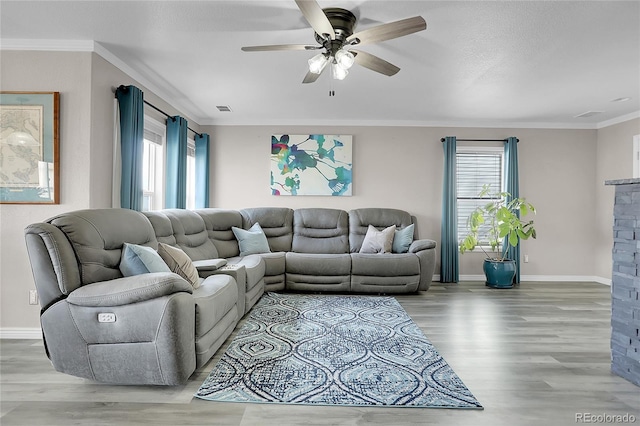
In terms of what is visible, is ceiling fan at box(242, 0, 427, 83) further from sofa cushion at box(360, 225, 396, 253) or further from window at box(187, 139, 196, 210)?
window at box(187, 139, 196, 210)

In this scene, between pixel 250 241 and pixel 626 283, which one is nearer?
pixel 626 283

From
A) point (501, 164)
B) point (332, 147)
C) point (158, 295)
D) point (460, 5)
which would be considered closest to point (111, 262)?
point (158, 295)

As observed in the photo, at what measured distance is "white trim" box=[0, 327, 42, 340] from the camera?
3.18 metres

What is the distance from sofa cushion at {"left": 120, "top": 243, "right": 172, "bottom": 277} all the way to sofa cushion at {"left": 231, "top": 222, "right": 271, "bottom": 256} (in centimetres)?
244

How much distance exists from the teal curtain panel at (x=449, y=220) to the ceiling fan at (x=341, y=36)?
326 centimetres

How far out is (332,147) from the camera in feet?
19.7

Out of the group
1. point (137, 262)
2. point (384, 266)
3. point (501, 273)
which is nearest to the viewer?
point (137, 262)

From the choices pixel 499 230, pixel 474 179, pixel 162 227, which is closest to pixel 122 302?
pixel 162 227

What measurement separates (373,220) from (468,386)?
3.47 meters

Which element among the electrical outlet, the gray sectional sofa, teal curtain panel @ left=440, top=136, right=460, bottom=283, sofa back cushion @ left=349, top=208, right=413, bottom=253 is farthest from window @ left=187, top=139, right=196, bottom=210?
teal curtain panel @ left=440, top=136, right=460, bottom=283

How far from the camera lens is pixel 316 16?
7.40ft

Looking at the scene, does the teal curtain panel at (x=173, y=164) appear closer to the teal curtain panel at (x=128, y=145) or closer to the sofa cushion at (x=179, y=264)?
the teal curtain panel at (x=128, y=145)

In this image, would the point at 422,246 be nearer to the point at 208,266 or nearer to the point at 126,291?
the point at 208,266

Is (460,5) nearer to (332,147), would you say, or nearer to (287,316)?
(287,316)
